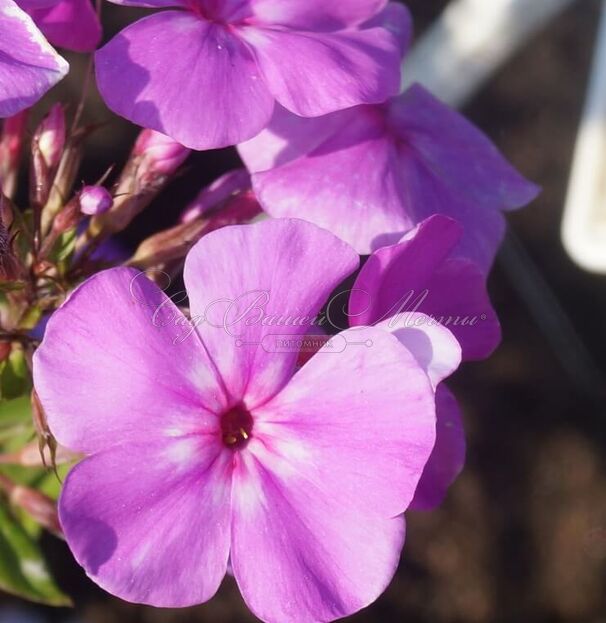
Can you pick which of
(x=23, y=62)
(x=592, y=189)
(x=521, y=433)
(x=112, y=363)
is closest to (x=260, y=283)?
(x=112, y=363)

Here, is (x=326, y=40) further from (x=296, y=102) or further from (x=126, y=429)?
(x=126, y=429)

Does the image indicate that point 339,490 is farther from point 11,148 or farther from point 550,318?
point 550,318

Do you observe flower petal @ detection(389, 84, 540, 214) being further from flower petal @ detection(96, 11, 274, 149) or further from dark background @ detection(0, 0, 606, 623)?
dark background @ detection(0, 0, 606, 623)

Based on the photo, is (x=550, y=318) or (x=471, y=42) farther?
(x=550, y=318)

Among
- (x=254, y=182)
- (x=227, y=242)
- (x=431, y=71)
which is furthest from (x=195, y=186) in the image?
(x=227, y=242)

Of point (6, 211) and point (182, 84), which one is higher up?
point (182, 84)

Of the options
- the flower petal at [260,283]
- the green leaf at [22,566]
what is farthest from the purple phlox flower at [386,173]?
the green leaf at [22,566]

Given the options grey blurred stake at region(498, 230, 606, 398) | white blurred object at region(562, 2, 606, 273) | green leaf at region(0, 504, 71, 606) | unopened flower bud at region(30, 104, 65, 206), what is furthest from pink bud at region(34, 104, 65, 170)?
grey blurred stake at region(498, 230, 606, 398)
